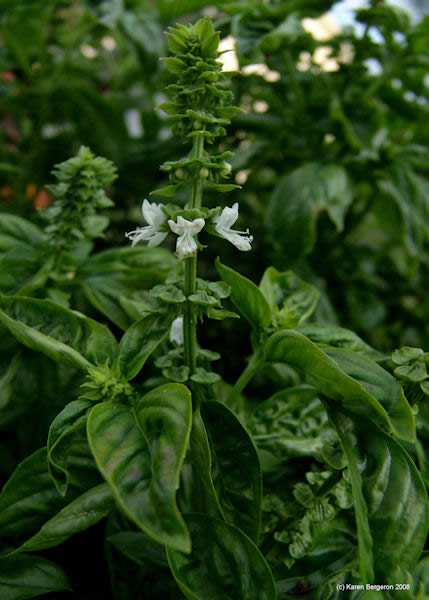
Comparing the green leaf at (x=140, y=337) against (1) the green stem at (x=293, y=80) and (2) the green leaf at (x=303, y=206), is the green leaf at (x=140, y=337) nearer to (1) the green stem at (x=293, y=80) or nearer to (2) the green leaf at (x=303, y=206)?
(2) the green leaf at (x=303, y=206)

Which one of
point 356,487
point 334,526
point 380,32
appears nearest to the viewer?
point 356,487

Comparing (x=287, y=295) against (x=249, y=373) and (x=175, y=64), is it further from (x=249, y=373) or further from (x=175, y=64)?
(x=175, y=64)

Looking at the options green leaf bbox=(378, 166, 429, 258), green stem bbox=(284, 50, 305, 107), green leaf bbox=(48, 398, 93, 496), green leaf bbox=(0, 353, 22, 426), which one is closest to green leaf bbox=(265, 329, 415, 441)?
green leaf bbox=(48, 398, 93, 496)

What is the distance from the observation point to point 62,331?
619 millimetres

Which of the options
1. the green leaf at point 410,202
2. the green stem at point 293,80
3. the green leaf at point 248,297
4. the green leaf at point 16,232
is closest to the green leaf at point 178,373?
the green leaf at point 248,297

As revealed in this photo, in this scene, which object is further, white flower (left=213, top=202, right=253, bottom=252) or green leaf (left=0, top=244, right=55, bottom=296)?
green leaf (left=0, top=244, right=55, bottom=296)

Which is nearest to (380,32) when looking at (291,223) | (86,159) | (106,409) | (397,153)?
(397,153)

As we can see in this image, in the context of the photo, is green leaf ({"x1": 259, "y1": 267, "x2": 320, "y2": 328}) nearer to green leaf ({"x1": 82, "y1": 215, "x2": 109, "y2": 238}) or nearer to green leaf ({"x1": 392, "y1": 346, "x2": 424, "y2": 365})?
green leaf ({"x1": 392, "y1": 346, "x2": 424, "y2": 365})

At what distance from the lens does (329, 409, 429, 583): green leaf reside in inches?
18.8

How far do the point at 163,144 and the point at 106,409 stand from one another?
0.77 metres

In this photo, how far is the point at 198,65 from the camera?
0.50m

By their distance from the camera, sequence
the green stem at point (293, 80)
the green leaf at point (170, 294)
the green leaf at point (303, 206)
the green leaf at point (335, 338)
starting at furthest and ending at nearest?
the green stem at point (293, 80)
the green leaf at point (303, 206)
the green leaf at point (335, 338)
the green leaf at point (170, 294)

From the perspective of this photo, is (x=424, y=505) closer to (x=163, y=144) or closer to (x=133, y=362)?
(x=133, y=362)

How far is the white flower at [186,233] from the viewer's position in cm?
49
